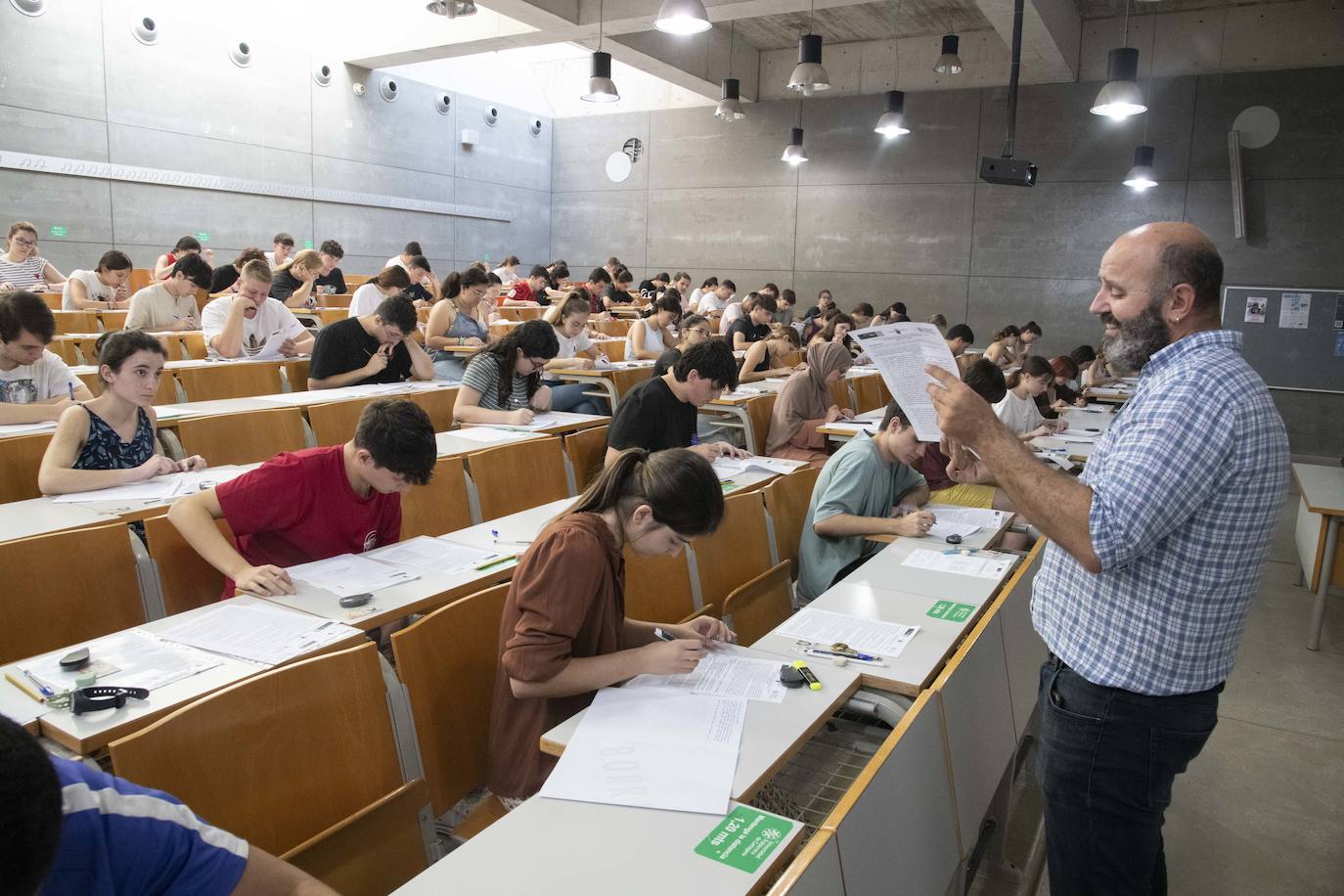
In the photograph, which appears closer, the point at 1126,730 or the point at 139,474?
the point at 1126,730

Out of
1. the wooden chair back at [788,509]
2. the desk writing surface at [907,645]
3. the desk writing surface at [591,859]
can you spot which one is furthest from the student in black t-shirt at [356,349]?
the desk writing surface at [591,859]

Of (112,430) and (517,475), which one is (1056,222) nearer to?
(517,475)

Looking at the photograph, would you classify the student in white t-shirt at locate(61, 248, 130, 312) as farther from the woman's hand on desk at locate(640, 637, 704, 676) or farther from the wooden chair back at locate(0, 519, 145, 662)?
the woman's hand on desk at locate(640, 637, 704, 676)

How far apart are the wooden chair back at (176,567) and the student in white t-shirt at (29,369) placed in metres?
1.48

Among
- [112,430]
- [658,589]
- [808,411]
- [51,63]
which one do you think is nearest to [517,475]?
[658,589]

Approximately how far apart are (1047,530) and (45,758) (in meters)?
1.38

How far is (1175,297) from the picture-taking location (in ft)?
5.01

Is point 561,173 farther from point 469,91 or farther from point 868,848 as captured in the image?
point 868,848

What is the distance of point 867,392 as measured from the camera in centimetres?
745

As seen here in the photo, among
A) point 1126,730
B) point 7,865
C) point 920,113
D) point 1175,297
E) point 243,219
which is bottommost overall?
point 1126,730

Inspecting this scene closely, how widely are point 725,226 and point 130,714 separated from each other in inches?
516

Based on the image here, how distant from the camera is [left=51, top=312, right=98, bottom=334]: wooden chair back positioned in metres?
6.44

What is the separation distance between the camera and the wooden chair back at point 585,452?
14.2 ft

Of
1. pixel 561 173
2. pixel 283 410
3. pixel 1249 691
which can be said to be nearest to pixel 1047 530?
pixel 1249 691
